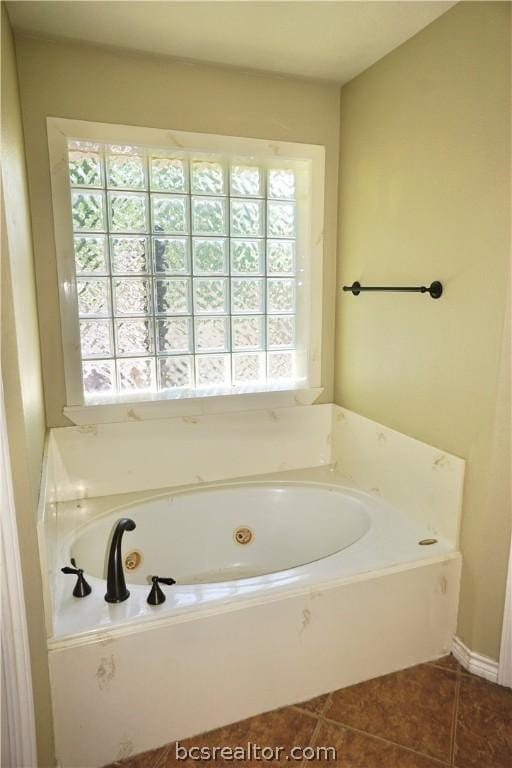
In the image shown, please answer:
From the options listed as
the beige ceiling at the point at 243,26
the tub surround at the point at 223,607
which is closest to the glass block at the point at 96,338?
the tub surround at the point at 223,607

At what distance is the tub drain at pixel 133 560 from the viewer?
2.19m

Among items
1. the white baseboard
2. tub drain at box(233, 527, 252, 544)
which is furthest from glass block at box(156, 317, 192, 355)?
the white baseboard

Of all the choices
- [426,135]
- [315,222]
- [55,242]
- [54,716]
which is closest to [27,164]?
[55,242]

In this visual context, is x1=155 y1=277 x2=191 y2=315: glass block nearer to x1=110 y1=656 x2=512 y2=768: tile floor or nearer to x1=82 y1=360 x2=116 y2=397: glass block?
x1=82 y1=360 x2=116 y2=397: glass block

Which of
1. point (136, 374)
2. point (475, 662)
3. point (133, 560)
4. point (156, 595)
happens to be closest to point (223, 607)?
point (156, 595)

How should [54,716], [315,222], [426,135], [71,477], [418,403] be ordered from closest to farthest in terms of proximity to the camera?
[54,716] → [426,135] → [418,403] → [71,477] → [315,222]

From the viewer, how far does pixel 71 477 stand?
226 cm

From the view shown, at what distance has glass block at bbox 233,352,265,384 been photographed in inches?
101

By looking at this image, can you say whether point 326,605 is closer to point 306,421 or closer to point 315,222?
point 306,421

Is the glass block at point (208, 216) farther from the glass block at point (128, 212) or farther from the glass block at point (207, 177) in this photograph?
the glass block at point (128, 212)

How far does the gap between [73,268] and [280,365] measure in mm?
1108

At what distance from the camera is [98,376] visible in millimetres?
2318

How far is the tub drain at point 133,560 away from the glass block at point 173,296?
42.9 inches

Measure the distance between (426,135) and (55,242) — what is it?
1.51m
